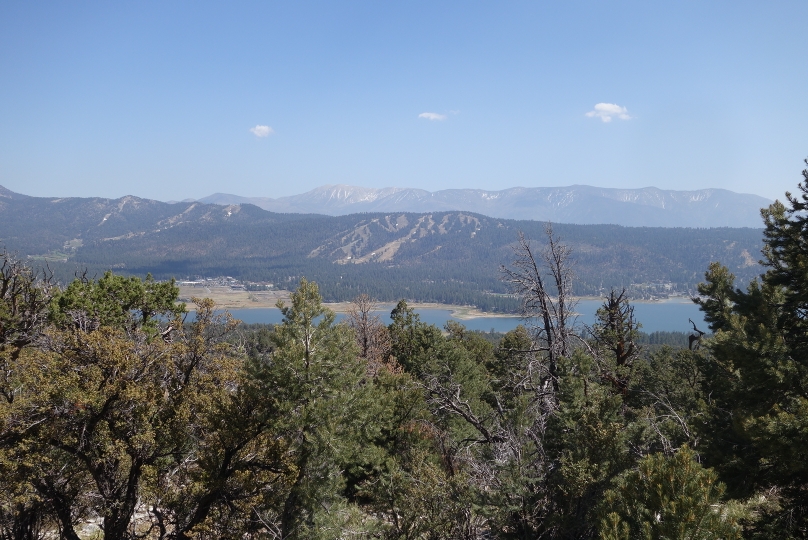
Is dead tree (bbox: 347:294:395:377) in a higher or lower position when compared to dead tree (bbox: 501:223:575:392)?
lower

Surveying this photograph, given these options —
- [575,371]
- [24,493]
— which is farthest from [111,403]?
[575,371]

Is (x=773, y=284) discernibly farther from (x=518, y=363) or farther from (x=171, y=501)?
(x=171, y=501)

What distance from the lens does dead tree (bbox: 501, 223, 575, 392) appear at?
1377 cm

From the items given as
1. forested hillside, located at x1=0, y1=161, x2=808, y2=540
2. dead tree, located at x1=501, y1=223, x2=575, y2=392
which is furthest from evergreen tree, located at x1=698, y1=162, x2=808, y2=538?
dead tree, located at x1=501, y1=223, x2=575, y2=392

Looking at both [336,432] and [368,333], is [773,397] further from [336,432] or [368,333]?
[368,333]

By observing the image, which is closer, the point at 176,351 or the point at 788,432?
the point at 788,432

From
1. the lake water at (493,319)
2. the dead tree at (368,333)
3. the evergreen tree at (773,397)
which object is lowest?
the lake water at (493,319)

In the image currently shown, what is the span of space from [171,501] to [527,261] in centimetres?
1087

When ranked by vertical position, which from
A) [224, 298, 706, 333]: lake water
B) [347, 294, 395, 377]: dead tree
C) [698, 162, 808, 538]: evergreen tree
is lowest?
[224, 298, 706, 333]: lake water

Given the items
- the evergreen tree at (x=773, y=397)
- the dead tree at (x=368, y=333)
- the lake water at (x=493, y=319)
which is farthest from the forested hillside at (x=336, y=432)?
the lake water at (x=493, y=319)

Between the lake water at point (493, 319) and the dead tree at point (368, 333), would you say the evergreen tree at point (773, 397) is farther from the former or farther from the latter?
the lake water at point (493, 319)

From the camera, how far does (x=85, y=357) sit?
11516mm

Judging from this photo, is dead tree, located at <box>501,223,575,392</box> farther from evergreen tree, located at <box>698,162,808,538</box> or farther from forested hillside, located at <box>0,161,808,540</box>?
evergreen tree, located at <box>698,162,808,538</box>

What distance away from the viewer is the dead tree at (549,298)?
45.2ft
